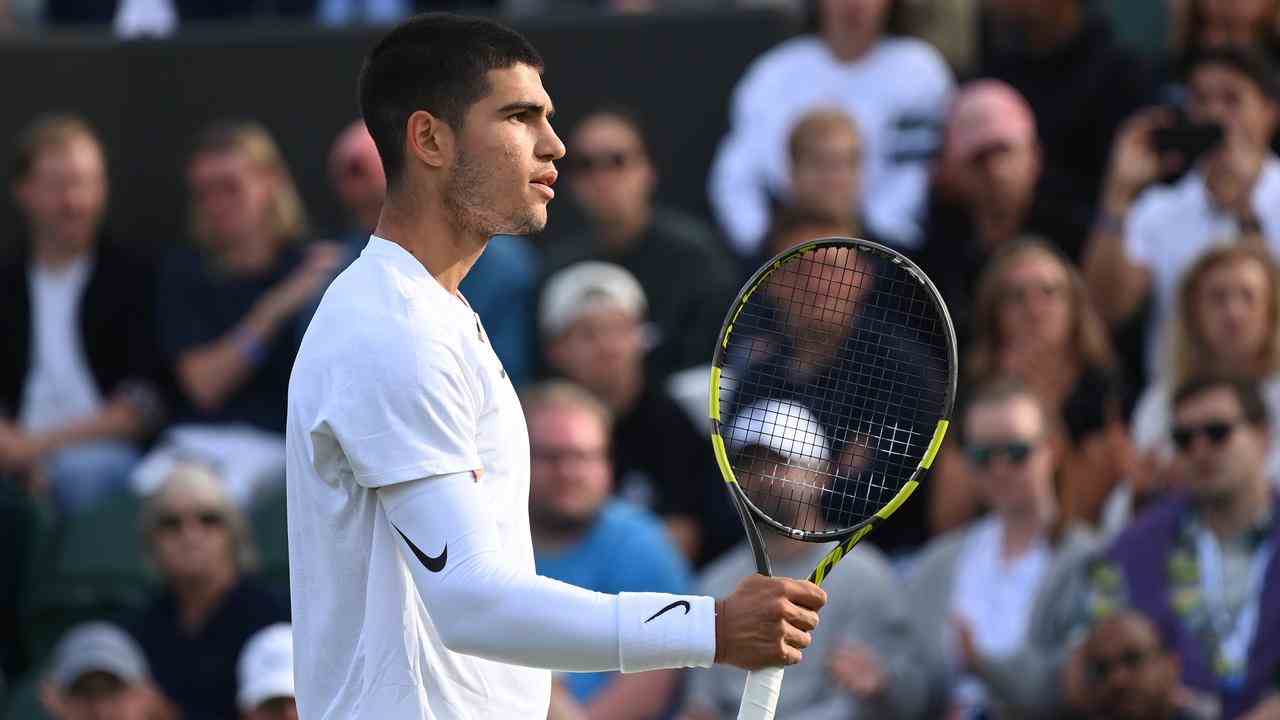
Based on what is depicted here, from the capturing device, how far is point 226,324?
827 cm

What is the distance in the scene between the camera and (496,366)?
3459 mm

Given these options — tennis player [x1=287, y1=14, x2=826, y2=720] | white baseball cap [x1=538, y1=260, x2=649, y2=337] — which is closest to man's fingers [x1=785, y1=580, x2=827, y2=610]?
tennis player [x1=287, y1=14, x2=826, y2=720]

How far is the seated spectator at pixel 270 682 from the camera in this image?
5895 millimetres

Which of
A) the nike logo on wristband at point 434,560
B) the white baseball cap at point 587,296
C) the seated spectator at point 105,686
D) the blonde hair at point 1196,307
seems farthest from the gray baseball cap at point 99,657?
the nike logo on wristband at point 434,560

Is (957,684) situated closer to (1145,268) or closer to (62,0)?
(1145,268)

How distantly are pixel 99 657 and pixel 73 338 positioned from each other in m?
1.82

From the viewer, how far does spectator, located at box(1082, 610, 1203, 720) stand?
616cm

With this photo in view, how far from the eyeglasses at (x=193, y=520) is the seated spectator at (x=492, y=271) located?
100 centimetres

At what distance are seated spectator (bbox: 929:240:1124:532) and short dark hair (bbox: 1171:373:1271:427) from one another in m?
0.40

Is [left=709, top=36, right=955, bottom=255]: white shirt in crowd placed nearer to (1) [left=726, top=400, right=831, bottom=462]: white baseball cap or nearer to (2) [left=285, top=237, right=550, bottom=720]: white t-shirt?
(1) [left=726, top=400, right=831, bottom=462]: white baseball cap

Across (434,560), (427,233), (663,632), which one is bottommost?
(663,632)

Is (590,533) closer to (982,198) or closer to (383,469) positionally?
(982,198)

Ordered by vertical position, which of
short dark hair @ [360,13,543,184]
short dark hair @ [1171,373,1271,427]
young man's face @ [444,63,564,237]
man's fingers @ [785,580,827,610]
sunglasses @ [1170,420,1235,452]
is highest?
short dark hair @ [360,13,543,184]

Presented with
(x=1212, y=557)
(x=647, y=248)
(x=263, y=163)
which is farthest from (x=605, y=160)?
(x=1212, y=557)
